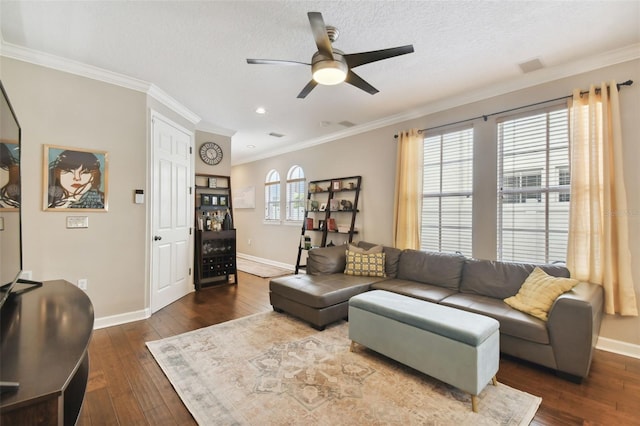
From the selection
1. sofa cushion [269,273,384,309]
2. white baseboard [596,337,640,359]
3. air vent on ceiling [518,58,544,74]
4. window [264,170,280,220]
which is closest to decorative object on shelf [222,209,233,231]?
window [264,170,280,220]

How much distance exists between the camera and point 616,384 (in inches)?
84.4

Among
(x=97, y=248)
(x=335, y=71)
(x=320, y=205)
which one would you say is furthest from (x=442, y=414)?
(x=320, y=205)

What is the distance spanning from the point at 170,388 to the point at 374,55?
→ 288 centimetres

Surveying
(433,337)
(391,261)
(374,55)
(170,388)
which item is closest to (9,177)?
(170,388)

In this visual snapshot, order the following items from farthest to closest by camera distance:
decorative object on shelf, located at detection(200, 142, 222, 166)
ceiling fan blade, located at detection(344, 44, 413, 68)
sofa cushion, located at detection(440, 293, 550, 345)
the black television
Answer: decorative object on shelf, located at detection(200, 142, 222, 166), sofa cushion, located at detection(440, 293, 550, 345), ceiling fan blade, located at detection(344, 44, 413, 68), the black television

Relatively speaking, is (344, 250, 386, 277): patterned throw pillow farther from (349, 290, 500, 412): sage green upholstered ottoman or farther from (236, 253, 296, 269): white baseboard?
(236, 253, 296, 269): white baseboard

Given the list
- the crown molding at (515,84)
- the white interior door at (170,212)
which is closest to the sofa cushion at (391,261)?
the crown molding at (515,84)

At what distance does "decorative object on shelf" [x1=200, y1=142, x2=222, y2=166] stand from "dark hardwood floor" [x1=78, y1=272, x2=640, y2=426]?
2.85 m

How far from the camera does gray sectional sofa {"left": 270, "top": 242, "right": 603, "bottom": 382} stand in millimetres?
2141

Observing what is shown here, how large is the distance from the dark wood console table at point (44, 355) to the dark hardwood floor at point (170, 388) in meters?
0.64

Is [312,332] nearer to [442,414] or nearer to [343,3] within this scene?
[442,414]

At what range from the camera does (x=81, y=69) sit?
2904mm

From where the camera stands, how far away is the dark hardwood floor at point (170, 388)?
5.83 feet

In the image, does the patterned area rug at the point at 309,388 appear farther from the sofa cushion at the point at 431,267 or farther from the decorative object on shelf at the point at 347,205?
the decorative object on shelf at the point at 347,205
